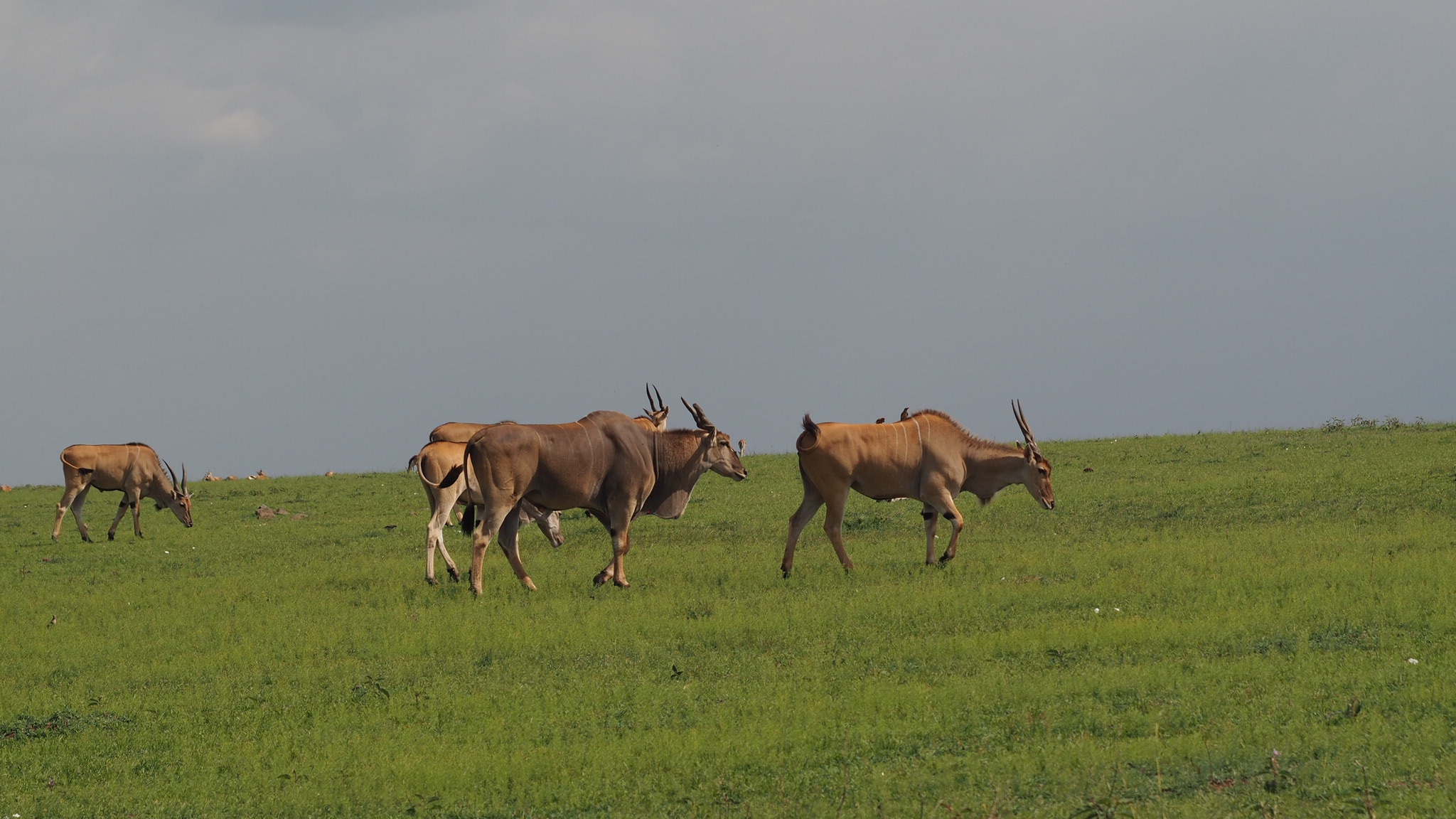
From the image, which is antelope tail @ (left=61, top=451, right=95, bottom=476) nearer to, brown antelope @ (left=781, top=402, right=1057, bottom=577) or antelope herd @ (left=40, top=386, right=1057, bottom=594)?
antelope herd @ (left=40, top=386, right=1057, bottom=594)

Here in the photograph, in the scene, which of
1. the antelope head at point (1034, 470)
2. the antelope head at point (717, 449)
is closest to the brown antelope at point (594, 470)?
the antelope head at point (717, 449)

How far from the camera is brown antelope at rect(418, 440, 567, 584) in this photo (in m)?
16.3

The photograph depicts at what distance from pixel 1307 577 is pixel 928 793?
23.0 feet

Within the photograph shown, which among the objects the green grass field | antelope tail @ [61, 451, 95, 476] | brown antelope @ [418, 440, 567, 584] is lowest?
the green grass field

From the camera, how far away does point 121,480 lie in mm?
24297

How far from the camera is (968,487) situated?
17.4 meters

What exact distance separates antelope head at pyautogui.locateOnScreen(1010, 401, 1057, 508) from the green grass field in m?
0.55

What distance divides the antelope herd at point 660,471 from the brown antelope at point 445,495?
2 centimetres

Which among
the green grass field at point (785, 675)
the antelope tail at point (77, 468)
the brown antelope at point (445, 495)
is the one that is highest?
the antelope tail at point (77, 468)

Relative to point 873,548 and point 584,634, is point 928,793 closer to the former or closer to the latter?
point 584,634

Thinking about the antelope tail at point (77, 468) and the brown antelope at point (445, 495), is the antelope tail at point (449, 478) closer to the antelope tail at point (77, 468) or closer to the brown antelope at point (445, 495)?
the brown antelope at point (445, 495)

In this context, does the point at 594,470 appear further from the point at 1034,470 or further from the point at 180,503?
the point at 180,503

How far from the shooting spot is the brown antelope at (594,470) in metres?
15.2

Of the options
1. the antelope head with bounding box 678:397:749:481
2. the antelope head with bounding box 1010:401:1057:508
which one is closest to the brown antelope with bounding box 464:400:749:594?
the antelope head with bounding box 678:397:749:481
